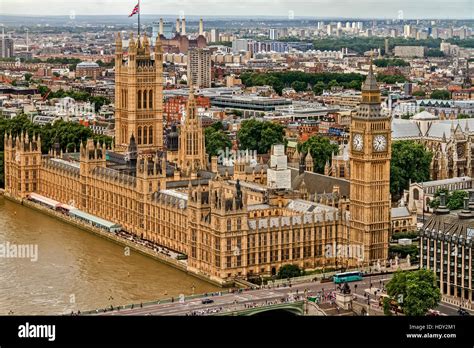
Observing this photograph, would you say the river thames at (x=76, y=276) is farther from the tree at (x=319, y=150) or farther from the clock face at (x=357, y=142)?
the tree at (x=319, y=150)

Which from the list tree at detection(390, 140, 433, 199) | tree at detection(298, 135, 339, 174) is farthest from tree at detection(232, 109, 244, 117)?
tree at detection(390, 140, 433, 199)

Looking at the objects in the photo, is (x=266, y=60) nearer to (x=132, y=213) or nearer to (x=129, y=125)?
(x=129, y=125)

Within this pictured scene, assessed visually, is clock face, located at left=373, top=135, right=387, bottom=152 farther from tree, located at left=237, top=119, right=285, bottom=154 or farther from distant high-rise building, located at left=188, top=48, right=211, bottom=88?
distant high-rise building, located at left=188, top=48, right=211, bottom=88

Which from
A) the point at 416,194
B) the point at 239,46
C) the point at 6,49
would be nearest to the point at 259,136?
the point at 416,194

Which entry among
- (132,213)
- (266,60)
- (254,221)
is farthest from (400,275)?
(266,60)

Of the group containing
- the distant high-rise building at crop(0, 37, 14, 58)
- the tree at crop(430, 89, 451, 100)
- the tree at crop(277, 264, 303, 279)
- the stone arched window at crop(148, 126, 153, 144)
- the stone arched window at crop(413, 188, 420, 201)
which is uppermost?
the distant high-rise building at crop(0, 37, 14, 58)
